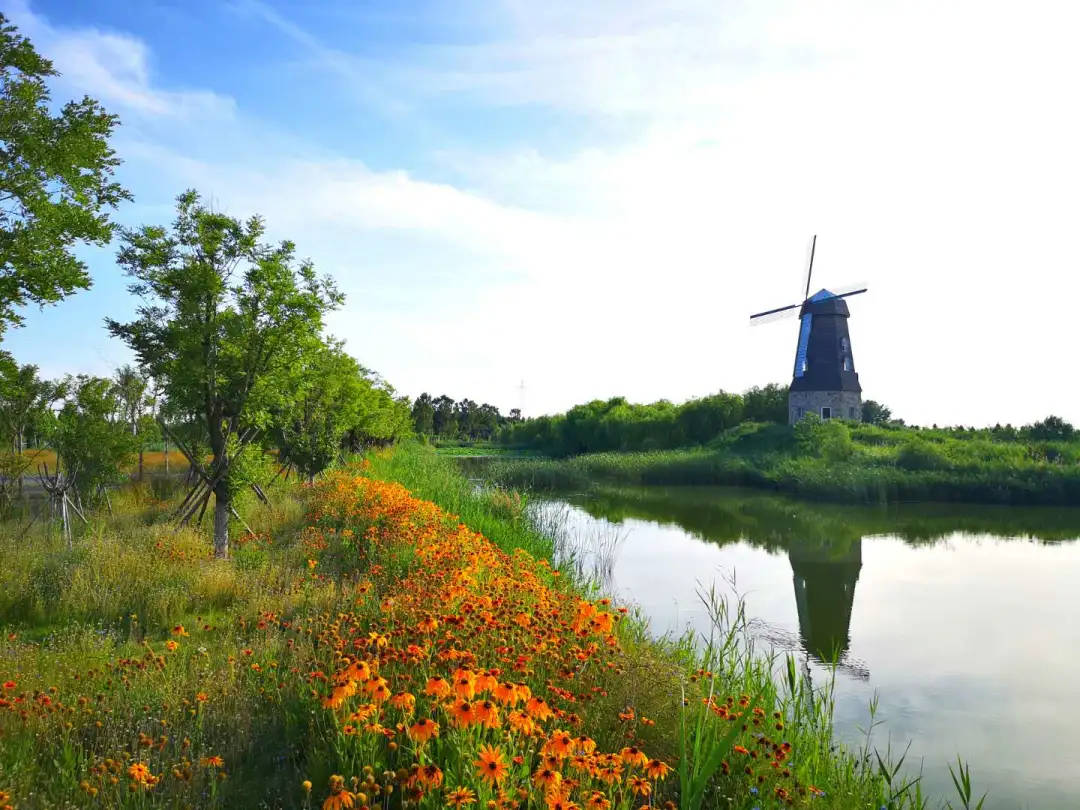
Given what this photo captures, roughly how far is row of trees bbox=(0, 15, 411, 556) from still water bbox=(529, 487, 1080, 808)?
5.70 m

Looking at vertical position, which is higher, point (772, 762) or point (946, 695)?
point (772, 762)

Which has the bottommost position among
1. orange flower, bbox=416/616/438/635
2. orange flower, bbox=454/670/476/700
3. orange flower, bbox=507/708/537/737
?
orange flower, bbox=507/708/537/737

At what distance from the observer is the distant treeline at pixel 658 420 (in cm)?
5175

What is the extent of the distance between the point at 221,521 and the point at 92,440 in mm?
3401

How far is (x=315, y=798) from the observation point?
3.39 m

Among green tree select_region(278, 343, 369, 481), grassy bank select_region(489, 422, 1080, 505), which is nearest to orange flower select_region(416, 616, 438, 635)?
green tree select_region(278, 343, 369, 481)

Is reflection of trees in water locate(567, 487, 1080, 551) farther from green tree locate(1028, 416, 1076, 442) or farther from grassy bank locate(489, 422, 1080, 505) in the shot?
green tree locate(1028, 416, 1076, 442)

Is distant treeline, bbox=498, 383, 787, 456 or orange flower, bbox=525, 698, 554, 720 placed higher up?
distant treeline, bbox=498, 383, 787, 456

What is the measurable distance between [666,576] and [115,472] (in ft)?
31.9

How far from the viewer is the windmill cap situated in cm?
4134

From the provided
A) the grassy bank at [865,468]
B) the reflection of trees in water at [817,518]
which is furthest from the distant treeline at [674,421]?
the reflection of trees in water at [817,518]

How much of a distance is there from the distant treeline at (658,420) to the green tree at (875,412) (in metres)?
6.81

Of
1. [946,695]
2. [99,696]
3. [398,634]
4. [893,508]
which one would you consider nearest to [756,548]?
[946,695]

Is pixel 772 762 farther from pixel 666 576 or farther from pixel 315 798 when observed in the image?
pixel 666 576
